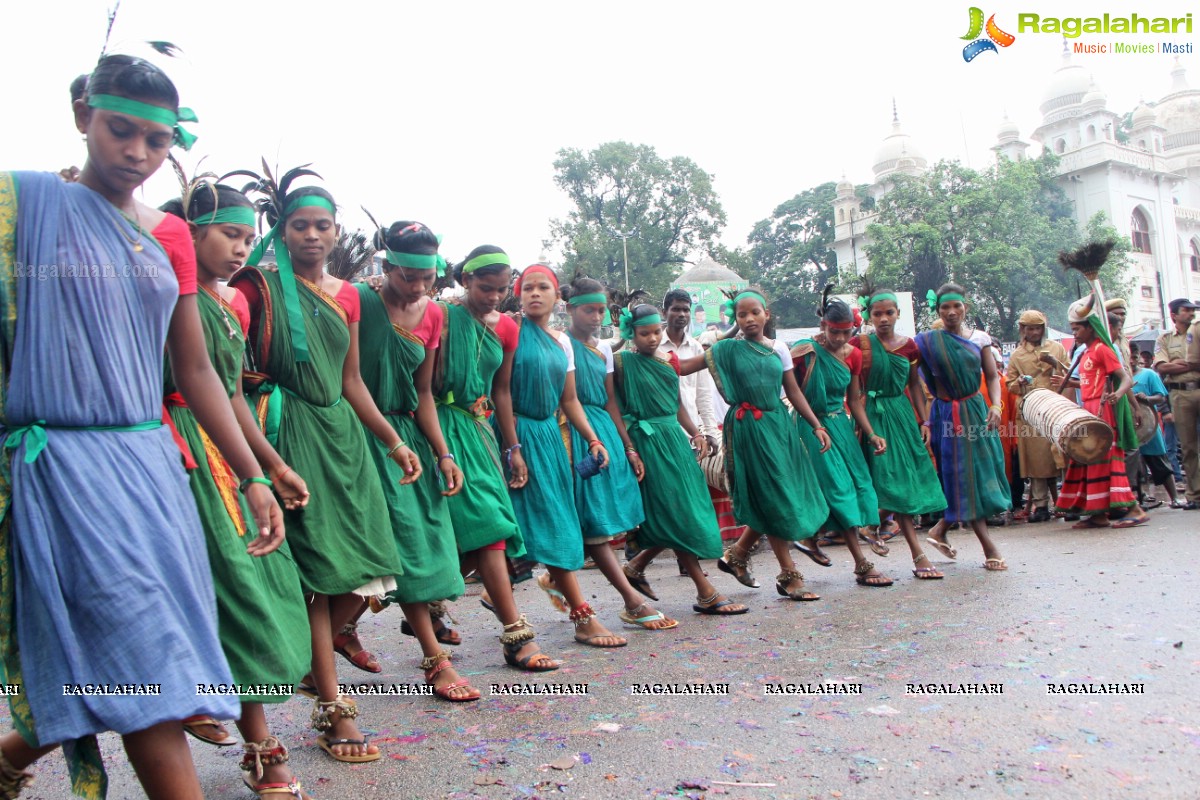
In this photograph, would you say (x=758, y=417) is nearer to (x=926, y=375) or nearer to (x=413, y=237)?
(x=926, y=375)

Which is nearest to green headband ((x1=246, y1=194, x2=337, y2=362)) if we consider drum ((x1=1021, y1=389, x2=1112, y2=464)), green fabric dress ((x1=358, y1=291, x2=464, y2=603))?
green fabric dress ((x1=358, y1=291, x2=464, y2=603))

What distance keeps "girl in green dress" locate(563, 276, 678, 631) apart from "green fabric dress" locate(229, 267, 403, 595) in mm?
2042

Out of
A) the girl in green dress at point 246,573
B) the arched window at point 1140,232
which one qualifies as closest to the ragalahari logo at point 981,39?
the girl in green dress at point 246,573

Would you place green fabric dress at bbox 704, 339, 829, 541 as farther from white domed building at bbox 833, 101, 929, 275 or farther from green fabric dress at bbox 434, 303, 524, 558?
white domed building at bbox 833, 101, 929, 275

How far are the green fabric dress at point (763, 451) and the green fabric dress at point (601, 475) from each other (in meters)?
0.94

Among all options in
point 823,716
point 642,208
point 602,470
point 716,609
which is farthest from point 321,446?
point 642,208

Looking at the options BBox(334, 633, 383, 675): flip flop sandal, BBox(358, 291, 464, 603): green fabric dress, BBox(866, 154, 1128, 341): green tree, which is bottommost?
BBox(334, 633, 383, 675): flip flop sandal

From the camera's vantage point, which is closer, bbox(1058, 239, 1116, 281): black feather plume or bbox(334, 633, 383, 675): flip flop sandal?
bbox(334, 633, 383, 675): flip flop sandal

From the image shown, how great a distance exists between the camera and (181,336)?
2639 mm

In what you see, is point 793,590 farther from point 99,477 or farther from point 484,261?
point 99,477

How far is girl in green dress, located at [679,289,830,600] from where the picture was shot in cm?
651

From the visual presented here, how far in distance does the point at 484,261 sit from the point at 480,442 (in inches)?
34.3

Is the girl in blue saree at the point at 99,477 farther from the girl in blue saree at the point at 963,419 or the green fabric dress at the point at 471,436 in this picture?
the girl in blue saree at the point at 963,419

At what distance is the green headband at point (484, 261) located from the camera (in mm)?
4816
